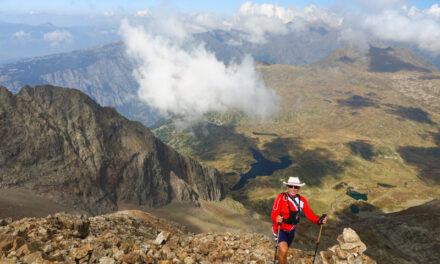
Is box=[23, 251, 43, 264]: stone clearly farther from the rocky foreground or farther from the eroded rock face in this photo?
the eroded rock face

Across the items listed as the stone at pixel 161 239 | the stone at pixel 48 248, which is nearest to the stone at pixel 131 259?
the stone at pixel 161 239

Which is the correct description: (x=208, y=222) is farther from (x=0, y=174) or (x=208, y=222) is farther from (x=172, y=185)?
(x=0, y=174)

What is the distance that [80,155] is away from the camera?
11450 cm

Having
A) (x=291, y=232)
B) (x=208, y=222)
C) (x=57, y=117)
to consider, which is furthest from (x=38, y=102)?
(x=291, y=232)

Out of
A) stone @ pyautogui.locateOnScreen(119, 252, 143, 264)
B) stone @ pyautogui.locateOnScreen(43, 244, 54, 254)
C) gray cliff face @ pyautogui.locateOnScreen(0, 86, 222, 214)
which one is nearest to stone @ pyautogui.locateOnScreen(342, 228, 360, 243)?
stone @ pyautogui.locateOnScreen(119, 252, 143, 264)

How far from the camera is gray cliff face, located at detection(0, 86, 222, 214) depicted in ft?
313

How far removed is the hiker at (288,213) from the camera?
62.1 ft

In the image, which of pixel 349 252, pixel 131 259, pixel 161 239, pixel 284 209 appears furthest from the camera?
pixel 161 239

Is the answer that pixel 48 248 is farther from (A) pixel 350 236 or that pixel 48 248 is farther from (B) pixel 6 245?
(A) pixel 350 236

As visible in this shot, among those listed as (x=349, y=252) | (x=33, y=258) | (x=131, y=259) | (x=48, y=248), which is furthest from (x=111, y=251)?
(x=349, y=252)

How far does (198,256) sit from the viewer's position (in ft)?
73.2

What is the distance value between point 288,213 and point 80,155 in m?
119

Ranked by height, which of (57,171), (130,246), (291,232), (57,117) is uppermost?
(291,232)

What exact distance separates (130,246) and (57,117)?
126149 mm
